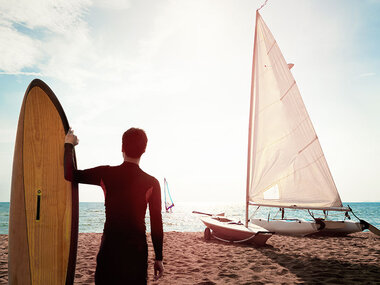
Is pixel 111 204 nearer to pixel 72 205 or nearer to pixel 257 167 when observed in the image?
pixel 72 205

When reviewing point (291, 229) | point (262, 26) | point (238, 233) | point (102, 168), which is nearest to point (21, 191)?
point (102, 168)

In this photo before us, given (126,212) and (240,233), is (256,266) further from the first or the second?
(126,212)

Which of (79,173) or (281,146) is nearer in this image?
(79,173)

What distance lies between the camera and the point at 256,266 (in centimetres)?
576

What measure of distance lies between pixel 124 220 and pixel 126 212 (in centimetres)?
6

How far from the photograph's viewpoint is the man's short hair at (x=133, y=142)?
6.67 ft

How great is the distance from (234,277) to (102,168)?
4.10m

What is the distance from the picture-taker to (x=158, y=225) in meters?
2.17

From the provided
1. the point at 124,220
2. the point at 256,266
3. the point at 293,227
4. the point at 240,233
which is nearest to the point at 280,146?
the point at 240,233

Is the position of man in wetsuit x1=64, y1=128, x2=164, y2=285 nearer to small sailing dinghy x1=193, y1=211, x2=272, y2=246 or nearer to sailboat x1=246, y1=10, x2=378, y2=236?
small sailing dinghy x1=193, y1=211, x2=272, y2=246

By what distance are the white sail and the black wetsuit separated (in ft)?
24.9

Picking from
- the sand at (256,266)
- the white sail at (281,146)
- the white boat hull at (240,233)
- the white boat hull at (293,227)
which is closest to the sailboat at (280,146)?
the white sail at (281,146)

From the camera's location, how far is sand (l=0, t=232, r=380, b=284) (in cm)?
472

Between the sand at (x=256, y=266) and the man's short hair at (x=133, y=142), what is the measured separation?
12.0 feet
